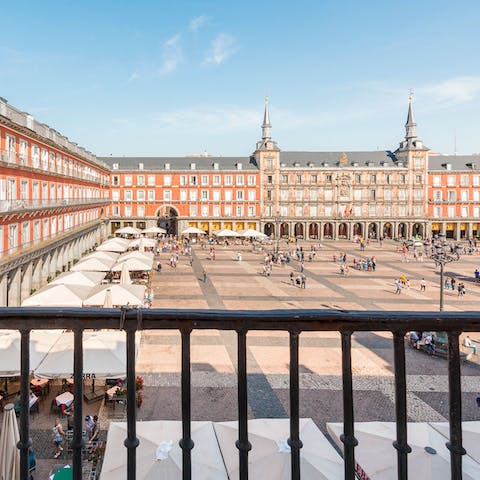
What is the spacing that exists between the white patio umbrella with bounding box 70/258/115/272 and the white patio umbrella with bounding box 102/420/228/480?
17017 millimetres

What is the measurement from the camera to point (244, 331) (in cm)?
199

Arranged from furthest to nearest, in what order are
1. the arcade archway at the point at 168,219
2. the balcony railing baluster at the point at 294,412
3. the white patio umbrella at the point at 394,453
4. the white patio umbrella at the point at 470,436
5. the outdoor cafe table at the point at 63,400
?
the arcade archway at the point at 168,219 → the outdoor cafe table at the point at 63,400 → the white patio umbrella at the point at 470,436 → the white patio umbrella at the point at 394,453 → the balcony railing baluster at the point at 294,412

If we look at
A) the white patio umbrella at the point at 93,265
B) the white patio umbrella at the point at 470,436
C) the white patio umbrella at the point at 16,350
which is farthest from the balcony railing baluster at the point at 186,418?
the white patio umbrella at the point at 93,265

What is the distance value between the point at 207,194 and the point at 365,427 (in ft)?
187

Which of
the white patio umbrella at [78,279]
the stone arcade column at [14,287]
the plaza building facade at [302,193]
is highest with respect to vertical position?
A: the plaza building facade at [302,193]

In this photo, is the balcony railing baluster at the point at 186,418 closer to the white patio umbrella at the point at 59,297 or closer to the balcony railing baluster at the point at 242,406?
the balcony railing baluster at the point at 242,406

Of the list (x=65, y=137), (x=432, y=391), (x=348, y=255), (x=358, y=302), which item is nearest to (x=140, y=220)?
(x=65, y=137)

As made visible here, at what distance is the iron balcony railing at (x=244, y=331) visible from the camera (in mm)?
1942

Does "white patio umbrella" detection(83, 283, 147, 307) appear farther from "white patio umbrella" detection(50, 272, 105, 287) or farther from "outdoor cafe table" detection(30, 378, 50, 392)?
"outdoor cafe table" detection(30, 378, 50, 392)

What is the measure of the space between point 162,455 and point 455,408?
17.7 ft

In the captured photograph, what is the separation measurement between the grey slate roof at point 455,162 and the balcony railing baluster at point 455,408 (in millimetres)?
70037

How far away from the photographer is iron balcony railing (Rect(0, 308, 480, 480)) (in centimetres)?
194

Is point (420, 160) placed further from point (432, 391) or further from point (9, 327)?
point (9, 327)

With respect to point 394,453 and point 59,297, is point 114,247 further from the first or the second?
point 394,453
